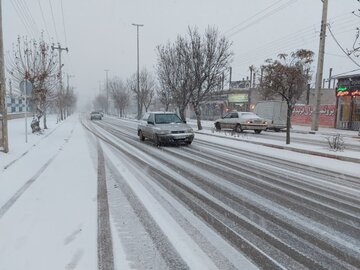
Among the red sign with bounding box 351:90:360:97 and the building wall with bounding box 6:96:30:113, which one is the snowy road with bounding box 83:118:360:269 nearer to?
the red sign with bounding box 351:90:360:97

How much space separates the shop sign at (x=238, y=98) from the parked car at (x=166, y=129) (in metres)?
36.2

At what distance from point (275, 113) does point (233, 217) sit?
1004 inches

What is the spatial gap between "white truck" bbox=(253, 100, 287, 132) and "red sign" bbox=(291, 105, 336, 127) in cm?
678

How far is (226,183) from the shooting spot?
25.3ft

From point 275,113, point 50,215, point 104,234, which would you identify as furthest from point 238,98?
point 104,234

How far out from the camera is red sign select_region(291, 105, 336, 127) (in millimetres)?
32625

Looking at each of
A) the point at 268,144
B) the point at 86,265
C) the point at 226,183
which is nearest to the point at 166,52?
the point at 268,144

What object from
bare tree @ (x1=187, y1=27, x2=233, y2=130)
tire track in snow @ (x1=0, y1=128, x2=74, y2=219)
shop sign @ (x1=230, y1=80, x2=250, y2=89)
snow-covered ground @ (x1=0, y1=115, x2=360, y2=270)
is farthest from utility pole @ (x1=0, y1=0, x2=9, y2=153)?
shop sign @ (x1=230, y1=80, x2=250, y2=89)

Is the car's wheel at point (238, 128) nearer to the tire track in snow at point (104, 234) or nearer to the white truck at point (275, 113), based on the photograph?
the white truck at point (275, 113)

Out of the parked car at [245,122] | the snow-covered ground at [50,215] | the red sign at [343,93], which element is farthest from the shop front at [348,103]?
the snow-covered ground at [50,215]

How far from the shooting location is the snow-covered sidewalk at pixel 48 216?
3727mm

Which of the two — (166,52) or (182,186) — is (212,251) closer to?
(182,186)

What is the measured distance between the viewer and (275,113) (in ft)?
96.4

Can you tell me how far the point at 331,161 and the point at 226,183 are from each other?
5.59 meters
